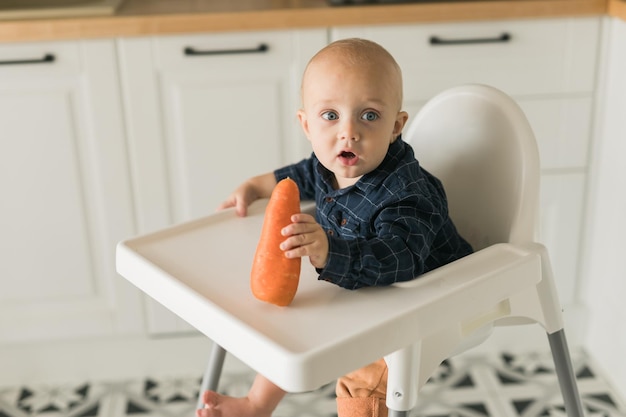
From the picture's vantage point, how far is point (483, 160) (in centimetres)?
123

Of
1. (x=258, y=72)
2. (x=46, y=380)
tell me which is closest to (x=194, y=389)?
(x=46, y=380)

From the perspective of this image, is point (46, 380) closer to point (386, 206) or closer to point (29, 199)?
point (29, 199)

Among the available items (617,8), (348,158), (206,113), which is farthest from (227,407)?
(617,8)

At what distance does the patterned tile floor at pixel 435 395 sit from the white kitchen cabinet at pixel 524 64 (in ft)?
1.62

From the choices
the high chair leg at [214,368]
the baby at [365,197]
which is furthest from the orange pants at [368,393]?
the high chair leg at [214,368]

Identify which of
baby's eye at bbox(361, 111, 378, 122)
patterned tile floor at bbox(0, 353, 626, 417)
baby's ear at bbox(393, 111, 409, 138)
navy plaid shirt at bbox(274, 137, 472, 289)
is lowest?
patterned tile floor at bbox(0, 353, 626, 417)

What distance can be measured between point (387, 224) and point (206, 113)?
0.93 metres

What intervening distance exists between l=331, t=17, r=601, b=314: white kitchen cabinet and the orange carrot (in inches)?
37.8

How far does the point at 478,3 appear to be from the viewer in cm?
182

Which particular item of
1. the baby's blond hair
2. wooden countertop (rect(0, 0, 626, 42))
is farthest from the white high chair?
wooden countertop (rect(0, 0, 626, 42))

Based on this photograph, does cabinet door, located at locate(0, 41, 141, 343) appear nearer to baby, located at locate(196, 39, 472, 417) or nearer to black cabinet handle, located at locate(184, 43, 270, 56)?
black cabinet handle, located at locate(184, 43, 270, 56)

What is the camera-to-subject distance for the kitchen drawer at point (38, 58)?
1.80 metres

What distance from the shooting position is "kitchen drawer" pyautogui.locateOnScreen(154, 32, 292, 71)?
1.82m

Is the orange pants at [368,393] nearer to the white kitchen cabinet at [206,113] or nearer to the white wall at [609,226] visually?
the white kitchen cabinet at [206,113]
